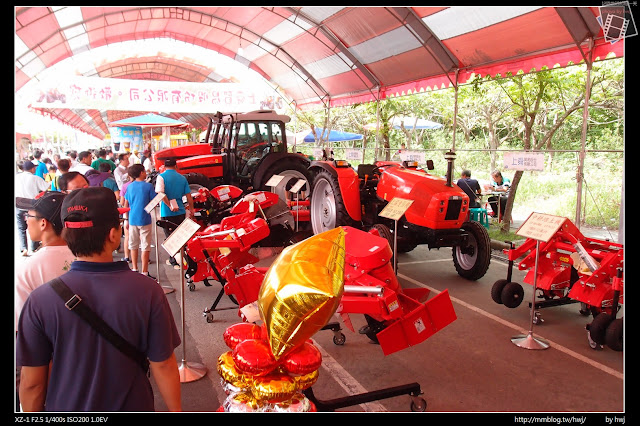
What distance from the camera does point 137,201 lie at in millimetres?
5609

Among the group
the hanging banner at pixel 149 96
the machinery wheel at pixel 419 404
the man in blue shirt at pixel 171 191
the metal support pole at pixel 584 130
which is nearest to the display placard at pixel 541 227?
the machinery wheel at pixel 419 404

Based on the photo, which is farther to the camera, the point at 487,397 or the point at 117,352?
the point at 487,397

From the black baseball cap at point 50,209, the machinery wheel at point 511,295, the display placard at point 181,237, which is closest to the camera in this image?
the black baseball cap at point 50,209

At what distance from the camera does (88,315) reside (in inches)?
59.2

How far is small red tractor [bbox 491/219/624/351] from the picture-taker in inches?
149

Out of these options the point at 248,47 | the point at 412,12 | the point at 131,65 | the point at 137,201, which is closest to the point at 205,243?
the point at 137,201

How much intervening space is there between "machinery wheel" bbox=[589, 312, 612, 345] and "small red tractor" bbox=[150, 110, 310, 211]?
656 cm

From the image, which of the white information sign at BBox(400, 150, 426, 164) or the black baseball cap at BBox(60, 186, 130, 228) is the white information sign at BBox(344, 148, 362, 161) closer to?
the white information sign at BBox(400, 150, 426, 164)

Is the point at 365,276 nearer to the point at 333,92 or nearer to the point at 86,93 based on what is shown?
the point at 333,92

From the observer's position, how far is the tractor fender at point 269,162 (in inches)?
377

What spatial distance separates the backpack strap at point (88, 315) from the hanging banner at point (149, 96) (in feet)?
44.4

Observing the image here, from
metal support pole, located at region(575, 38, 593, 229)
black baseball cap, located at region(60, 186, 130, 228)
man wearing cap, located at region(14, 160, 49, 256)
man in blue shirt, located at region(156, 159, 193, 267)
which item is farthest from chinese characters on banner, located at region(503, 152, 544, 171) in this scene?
man wearing cap, located at region(14, 160, 49, 256)

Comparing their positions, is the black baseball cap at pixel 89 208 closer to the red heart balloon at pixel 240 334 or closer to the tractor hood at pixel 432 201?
the red heart balloon at pixel 240 334
